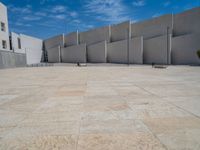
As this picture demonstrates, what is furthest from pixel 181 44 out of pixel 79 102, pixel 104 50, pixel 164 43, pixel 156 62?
pixel 79 102

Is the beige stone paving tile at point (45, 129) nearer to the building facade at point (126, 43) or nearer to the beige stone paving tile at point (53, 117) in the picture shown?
the beige stone paving tile at point (53, 117)

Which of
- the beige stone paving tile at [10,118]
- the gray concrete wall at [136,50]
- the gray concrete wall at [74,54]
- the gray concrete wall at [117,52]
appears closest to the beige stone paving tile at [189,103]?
the beige stone paving tile at [10,118]

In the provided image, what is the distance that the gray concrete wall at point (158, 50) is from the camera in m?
32.7

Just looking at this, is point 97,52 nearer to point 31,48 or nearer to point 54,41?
point 31,48

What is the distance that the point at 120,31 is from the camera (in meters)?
43.6

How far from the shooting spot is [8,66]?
79.1 feet

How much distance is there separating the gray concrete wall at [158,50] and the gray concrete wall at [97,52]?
11247 mm

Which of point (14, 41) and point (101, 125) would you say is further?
point (14, 41)

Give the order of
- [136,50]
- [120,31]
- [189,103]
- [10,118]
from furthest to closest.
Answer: [120,31]
[136,50]
[189,103]
[10,118]

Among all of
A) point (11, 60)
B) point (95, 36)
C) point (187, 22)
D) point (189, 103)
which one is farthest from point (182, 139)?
point (95, 36)

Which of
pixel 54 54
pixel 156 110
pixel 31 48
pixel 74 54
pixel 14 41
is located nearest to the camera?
pixel 156 110

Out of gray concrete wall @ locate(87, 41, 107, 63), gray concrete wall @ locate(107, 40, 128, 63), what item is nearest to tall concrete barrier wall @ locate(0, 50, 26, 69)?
gray concrete wall @ locate(87, 41, 107, 63)

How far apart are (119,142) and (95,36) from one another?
47.2 meters

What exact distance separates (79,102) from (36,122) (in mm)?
1646
